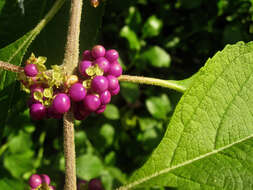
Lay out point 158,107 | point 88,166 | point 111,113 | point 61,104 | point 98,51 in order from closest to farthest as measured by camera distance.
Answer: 1. point 61,104
2. point 98,51
3. point 88,166
4. point 158,107
5. point 111,113

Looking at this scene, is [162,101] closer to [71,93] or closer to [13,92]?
[13,92]

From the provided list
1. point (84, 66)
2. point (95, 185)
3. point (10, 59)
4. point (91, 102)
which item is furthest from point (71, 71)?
point (95, 185)

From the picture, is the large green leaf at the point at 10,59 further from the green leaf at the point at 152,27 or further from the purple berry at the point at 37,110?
the green leaf at the point at 152,27

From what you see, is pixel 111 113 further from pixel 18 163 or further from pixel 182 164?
pixel 182 164

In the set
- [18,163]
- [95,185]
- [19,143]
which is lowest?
[18,163]

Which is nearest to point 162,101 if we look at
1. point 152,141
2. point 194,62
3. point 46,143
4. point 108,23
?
point 152,141

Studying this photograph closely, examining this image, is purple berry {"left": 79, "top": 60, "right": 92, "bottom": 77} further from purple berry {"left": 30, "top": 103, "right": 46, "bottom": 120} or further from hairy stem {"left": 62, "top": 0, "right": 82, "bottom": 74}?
purple berry {"left": 30, "top": 103, "right": 46, "bottom": 120}
